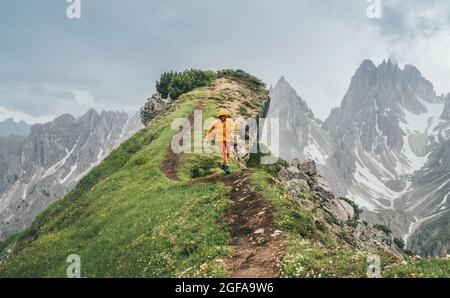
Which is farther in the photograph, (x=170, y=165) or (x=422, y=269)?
(x=170, y=165)

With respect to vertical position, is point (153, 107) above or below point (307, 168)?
above

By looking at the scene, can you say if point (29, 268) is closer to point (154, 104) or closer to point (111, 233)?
point (111, 233)

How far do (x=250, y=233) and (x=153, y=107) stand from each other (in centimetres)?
7748

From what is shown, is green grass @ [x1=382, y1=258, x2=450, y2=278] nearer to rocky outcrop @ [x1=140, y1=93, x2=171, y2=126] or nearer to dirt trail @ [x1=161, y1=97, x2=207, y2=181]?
dirt trail @ [x1=161, y1=97, x2=207, y2=181]

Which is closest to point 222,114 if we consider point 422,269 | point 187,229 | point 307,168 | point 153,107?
point 187,229

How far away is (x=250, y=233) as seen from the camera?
91.6ft

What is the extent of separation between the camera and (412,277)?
16750 millimetres

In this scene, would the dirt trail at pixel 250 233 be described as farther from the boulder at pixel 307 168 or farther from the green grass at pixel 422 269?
the boulder at pixel 307 168

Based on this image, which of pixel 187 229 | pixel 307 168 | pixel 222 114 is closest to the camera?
pixel 187 229

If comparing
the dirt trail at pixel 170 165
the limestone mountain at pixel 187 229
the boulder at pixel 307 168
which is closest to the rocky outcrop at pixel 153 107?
the boulder at pixel 307 168

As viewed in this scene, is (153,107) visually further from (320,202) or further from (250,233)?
(250,233)

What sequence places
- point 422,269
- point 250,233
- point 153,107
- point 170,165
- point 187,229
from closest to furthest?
1. point 422,269
2. point 250,233
3. point 187,229
4. point 170,165
5. point 153,107

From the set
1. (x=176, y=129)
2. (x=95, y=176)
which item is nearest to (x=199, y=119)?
(x=176, y=129)

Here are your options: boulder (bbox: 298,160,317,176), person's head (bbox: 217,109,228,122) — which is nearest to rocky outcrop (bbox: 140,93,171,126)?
boulder (bbox: 298,160,317,176)
